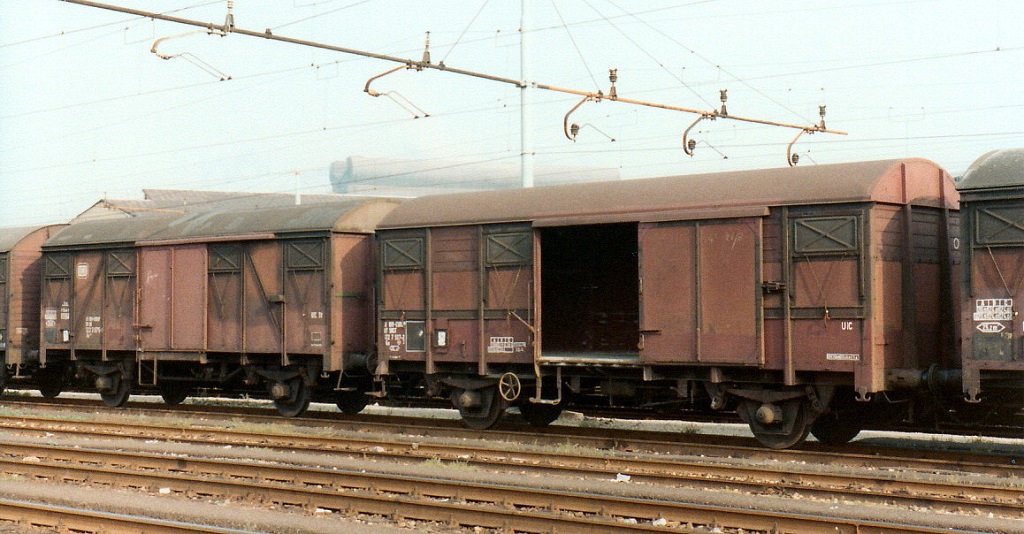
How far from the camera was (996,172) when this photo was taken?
13469 mm

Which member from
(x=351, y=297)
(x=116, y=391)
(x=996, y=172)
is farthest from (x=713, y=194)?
(x=116, y=391)

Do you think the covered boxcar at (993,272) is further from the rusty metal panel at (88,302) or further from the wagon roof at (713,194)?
the rusty metal panel at (88,302)

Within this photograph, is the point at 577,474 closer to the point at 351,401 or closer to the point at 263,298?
the point at 351,401

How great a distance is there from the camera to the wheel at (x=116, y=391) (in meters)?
24.3

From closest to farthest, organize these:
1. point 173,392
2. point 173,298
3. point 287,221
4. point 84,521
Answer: point 84,521, point 287,221, point 173,298, point 173,392

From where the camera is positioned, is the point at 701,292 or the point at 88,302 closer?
the point at 701,292

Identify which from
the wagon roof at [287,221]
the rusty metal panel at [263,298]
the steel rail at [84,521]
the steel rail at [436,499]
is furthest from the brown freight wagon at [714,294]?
the steel rail at [84,521]

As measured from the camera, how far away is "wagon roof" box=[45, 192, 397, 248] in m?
20.6

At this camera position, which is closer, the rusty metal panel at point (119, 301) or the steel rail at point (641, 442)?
the steel rail at point (641, 442)

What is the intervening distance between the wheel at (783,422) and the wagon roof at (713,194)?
2765 millimetres

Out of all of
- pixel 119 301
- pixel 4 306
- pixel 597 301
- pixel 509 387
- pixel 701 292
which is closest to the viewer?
pixel 701 292

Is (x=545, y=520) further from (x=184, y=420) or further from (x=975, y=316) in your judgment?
(x=184, y=420)

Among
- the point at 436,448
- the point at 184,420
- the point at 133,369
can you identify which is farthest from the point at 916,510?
the point at 133,369

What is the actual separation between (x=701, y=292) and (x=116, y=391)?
15.0m
